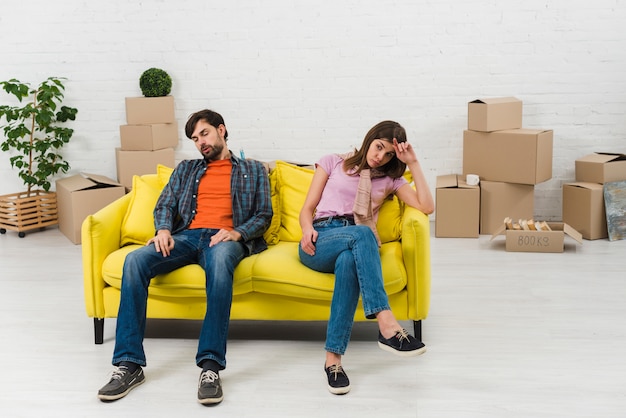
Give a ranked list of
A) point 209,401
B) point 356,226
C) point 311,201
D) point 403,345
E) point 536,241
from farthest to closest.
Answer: point 536,241
point 311,201
point 356,226
point 403,345
point 209,401

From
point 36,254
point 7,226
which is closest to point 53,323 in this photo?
point 36,254

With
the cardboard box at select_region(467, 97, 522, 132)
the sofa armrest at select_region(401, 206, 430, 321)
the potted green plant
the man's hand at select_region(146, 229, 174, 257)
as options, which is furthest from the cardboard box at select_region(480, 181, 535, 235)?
the potted green plant

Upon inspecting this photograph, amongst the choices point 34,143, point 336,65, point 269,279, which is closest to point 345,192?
point 269,279

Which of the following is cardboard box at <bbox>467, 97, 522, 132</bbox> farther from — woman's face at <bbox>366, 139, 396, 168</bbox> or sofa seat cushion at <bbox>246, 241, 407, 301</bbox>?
sofa seat cushion at <bbox>246, 241, 407, 301</bbox>

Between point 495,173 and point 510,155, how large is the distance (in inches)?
6.6

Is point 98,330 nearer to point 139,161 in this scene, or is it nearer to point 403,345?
point 403,345

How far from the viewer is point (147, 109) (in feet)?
19.8

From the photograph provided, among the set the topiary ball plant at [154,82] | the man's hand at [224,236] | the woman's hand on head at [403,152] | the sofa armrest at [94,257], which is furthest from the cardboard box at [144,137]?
the woman's hand on head at [403,152]

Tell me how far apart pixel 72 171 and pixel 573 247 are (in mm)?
3758

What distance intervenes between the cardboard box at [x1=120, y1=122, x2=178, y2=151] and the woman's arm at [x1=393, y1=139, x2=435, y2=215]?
9.14ft

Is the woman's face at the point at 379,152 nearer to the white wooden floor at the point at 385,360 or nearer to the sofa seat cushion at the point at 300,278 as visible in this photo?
the sofa seat cushion at the point at 300,278

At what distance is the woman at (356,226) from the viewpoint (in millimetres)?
3168

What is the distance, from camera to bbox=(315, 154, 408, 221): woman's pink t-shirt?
3.64 meters

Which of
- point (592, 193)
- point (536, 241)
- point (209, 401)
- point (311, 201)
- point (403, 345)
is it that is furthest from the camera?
point (592, 193)
